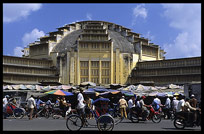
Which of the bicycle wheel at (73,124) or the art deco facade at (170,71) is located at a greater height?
the art deco facade at (170,71)

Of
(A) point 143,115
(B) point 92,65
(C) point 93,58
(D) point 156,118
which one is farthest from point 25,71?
(A) point 143,115

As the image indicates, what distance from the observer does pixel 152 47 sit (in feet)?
265

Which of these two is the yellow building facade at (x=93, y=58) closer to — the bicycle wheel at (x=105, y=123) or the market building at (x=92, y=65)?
the market building at (x=92, y=65)

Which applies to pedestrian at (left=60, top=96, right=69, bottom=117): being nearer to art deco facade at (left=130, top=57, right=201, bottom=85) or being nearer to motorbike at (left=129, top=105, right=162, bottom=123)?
motorbike at (left=129, top=105, right=162, bottom=123)

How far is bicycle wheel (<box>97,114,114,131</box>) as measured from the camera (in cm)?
1560

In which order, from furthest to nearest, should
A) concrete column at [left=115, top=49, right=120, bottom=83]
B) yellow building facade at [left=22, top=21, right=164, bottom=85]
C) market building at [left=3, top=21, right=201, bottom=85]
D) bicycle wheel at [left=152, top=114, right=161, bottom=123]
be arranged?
concrete column at [left=115, top=49, right=120, bottom=83]
yellow building facade at [left=22, top=21, right=164, bottom=85]
market building at [left=3, top=21, right=201, bottom=85]
bicycle wheel at [left=152, top=114, right=161, bottom=123]

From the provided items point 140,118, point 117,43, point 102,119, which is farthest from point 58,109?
point 117,43

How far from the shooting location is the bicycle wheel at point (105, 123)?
1560 cm

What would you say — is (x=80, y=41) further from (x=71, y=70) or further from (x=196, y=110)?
(x=196, y=110)

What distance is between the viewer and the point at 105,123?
15.6 metres

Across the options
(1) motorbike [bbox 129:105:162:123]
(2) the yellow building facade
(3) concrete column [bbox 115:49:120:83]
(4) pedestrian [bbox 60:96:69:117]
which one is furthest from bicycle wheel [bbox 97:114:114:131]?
(3) concrete column [bbox 115:49:120:83]

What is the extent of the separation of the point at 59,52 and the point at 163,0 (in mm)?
61189

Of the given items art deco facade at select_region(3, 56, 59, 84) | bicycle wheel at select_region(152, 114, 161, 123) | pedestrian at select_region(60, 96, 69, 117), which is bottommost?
bicycle wheel at select_region(152, 114, 161, 123)

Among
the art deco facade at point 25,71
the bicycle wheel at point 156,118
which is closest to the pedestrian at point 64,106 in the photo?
the bicycle wheel at point 156,118
